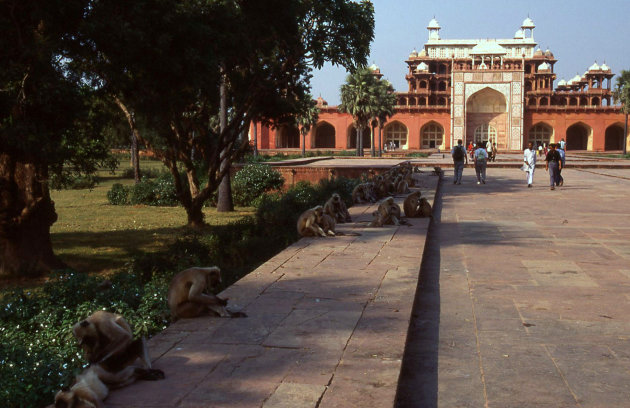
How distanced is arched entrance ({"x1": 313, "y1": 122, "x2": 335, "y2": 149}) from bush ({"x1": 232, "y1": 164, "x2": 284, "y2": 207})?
128 ft

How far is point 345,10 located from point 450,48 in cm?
5744

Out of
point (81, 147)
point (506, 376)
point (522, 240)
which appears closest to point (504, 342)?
point (506, 376)

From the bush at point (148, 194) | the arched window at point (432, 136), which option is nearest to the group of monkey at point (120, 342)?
the bush at point (148, 194)

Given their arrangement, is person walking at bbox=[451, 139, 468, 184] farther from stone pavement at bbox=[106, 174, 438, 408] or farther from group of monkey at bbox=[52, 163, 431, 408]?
group of monkey at bbox=[52, 163, 431, 408]

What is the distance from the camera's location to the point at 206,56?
845 centimetres

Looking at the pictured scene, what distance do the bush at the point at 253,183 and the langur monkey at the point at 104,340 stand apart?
16.0 m

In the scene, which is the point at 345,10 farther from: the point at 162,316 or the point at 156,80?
the point at 162,316

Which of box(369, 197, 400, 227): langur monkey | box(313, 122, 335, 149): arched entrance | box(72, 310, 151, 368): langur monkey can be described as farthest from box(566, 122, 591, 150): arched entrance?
box(72, 310, 151, 368): langur monkey

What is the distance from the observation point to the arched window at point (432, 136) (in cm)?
5644

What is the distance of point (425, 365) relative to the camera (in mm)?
3664

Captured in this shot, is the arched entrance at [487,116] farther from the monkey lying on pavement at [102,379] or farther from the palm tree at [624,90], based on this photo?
the monkey lying on pavement at [102,379]

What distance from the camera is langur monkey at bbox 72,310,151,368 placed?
2.97 meters

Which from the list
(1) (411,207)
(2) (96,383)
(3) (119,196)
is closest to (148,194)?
(3) (119,196)

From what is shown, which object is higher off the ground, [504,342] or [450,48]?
[450,48]
